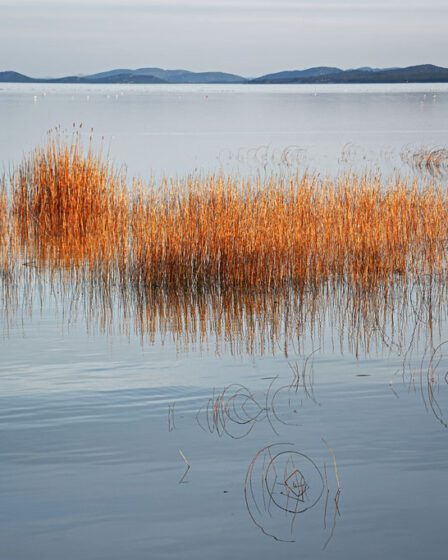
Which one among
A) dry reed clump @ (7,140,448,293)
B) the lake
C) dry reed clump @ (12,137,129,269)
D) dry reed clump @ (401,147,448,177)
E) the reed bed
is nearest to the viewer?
the lake

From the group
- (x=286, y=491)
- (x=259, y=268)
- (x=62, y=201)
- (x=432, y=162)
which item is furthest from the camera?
(x=432, y=162)

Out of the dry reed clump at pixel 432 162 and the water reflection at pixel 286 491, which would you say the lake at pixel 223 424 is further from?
the dry reed clump at pixel 432 162

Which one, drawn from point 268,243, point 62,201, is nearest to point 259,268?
point 268,243

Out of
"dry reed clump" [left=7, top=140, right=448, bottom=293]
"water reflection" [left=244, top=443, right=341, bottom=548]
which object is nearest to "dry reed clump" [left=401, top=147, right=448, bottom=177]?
"dry reed clump" [left=7, top=140, right=448, bottom=293]

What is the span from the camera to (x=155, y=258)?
9375 millimetres

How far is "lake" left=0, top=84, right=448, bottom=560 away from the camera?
446cm

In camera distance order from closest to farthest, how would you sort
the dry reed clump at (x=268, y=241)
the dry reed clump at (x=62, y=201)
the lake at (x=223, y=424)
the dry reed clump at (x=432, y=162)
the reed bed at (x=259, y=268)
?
1. the lake at (x=223, y=424)
2. the reed bed at (x=259, y=268)
3. the dry reed clump at (x=268, y=241)
4. the dry reed clump at (x=62, y=201)
5. the dry reed clump at (x=432, y=162)

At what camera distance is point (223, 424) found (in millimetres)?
5812

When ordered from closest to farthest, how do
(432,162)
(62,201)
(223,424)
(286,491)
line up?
(286,491) → (223,424) → (62,201) → (432,162)

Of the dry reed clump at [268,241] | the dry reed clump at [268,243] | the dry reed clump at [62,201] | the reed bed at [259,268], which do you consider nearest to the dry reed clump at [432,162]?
the dry reed clump at [62,201]

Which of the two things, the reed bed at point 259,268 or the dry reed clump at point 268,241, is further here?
the dry reed clump at point 268,241

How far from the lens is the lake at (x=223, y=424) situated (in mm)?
4457

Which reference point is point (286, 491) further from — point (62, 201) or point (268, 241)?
point (62, 201)

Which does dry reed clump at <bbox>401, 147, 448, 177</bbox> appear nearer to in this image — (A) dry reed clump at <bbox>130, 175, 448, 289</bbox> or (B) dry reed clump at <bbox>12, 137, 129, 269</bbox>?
(B) dry reed clump at <bbox>12, 137, 129, 269</bbox>
